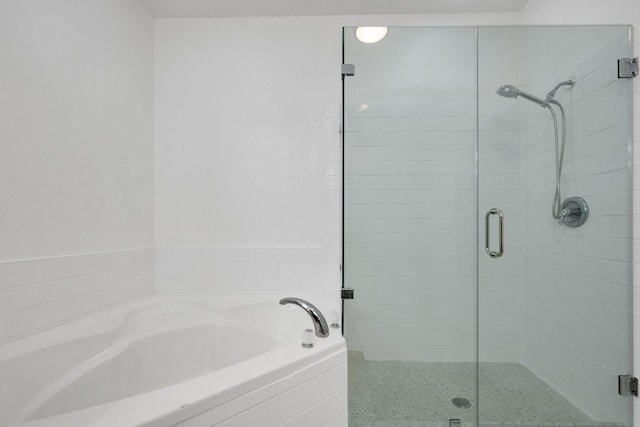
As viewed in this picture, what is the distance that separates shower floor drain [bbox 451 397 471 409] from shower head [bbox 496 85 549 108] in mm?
1517

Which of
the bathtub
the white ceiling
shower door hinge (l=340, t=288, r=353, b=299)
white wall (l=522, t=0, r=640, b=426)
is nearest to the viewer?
the bathtub

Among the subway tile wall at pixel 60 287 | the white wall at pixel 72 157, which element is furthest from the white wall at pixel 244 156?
the subway tile wall at pixel 60 287

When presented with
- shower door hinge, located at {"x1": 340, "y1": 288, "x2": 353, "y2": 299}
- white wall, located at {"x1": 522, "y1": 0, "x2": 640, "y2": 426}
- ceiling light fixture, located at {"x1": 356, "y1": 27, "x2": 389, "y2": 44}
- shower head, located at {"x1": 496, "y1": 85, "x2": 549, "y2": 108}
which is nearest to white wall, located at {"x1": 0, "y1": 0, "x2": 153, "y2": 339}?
shower door hinge, located at {"x1": 340, "y1": 288, "x2": 353, "y2": 299}

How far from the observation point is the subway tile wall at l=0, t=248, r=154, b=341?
3.85 ft

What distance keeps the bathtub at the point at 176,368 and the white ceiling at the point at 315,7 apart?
6.19ft

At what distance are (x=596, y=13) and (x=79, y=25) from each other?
2614 mm

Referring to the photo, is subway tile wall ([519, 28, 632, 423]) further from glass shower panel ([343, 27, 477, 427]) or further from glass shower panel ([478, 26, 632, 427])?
glass shower panel ([343, 27, 477, 427])

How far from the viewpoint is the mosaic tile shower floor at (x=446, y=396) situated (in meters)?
1.48

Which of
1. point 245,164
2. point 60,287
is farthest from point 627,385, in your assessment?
point 60,287

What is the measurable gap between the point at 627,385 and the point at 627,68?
1.49m

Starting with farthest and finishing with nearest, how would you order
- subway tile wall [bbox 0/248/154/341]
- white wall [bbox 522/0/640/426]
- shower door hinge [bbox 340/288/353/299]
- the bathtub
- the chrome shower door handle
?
shower door hinge [bbox 340/288/353/299] → the chrome shower door handle → white wall [bbox 522/0/640/426] → subway tile wall [bbox 0/248/154/341] → the bathtub

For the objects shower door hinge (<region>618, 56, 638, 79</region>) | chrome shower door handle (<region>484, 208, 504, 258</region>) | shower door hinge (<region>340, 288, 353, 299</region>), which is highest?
shower door hinge (<region>618, 56, 638, 79</region>)

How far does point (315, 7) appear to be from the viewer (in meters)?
2.02

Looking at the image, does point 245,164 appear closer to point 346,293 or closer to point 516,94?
point 346,293
